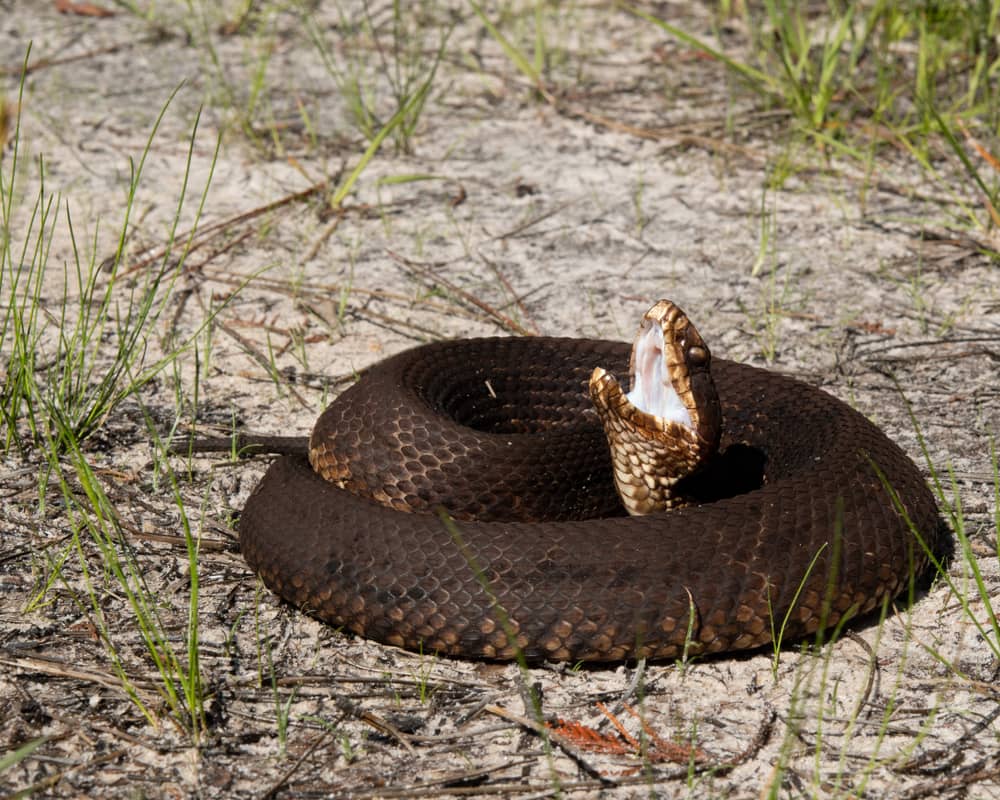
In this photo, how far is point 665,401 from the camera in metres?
Answer: 3.92

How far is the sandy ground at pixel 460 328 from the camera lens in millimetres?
3104

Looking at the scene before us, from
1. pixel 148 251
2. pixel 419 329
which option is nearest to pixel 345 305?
pixel 419 329

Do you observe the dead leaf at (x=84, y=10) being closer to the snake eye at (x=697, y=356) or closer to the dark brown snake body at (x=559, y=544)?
the dark brown snake body at (x=559, y=544)

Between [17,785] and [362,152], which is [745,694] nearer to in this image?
[17,785]

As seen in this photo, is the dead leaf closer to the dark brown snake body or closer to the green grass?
the green grass

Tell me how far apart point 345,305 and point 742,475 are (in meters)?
1.98

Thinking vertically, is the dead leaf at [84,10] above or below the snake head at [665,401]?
above

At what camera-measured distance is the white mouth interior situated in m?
3.89

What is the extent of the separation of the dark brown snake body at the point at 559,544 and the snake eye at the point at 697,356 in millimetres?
434

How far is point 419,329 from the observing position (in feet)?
18.0

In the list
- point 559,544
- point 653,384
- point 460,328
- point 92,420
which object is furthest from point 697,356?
point 92,420

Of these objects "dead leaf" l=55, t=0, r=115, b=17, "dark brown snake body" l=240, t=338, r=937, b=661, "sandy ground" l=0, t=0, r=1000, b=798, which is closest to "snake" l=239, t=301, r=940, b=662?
"dark brown snake body" l=240, t=338, r=937, b=661

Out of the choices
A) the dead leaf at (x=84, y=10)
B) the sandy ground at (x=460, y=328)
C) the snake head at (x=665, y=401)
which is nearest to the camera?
the sandy ground at (x=460, y=328)

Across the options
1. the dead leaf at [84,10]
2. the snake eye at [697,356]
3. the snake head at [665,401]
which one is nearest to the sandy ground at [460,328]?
the dead leaf at [84,10]
